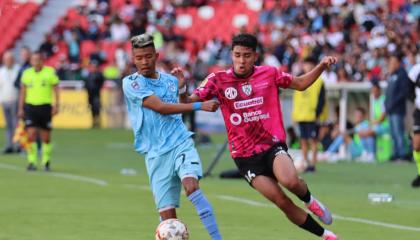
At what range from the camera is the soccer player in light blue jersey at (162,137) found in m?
9.88

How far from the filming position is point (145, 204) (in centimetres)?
1535

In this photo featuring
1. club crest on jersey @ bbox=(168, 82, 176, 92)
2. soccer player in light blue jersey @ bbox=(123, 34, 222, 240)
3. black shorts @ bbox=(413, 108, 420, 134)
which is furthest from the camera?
black shorts @ bbox=(413, 108, 420, 134)

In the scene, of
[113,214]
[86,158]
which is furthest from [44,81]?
[113,214]

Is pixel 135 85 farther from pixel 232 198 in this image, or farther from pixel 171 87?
pixel 232 198

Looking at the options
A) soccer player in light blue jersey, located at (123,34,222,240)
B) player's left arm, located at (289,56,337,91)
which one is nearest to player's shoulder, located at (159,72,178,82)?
soccer player in light blue jersey, located at (123,34,222,240)

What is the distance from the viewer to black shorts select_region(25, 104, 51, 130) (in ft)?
71.3

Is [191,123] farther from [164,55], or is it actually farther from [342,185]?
[342,185]

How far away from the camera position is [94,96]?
3697cm

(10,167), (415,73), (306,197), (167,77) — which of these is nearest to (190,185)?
(167,77)

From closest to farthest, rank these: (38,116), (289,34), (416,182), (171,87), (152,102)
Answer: (152,102), (171,87), (416,182), (38,116), (289,34)

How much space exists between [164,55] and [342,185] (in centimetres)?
2034

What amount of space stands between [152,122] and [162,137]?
0.17m

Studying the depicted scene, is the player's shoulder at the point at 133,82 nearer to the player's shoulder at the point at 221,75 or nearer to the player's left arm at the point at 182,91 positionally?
the player's left arm at the point at 182,91

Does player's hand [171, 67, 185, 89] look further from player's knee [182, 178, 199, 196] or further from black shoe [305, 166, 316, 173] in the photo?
black shoe [305, 166, 316, 173]
